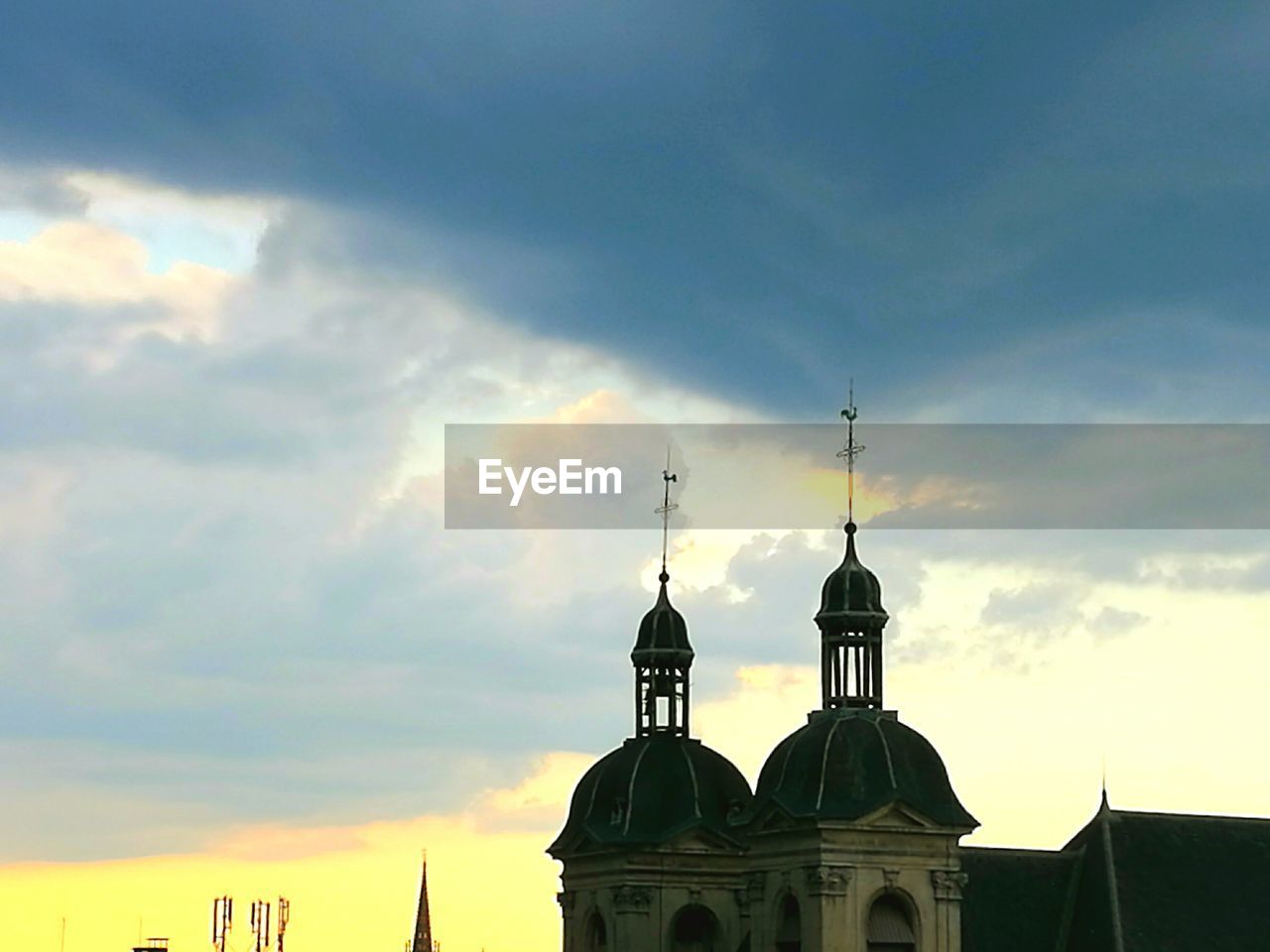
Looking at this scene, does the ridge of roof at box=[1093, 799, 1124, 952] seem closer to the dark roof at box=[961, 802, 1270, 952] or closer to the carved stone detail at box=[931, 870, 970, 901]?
the dark roof at box=[961, 802, 1270, 952]

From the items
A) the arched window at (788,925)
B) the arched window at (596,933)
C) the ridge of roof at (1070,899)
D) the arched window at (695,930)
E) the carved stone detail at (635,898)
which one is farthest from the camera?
the arched window at (596,933)

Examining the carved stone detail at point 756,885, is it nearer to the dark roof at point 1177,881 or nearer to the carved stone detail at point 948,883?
the carved stone detail at point 948,883

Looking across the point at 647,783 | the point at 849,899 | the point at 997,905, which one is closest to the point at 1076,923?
the point at 997,905

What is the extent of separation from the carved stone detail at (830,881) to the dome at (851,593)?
31.2ft

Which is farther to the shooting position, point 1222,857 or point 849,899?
point 1222,857

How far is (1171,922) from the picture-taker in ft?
328

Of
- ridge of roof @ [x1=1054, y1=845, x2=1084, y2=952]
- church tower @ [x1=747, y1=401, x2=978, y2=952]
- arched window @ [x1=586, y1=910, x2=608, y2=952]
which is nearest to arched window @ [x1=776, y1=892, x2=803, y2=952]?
church tower @ [x1=747, y1=401, x2=978, y2=952]

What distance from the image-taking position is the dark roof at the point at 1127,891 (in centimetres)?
9981

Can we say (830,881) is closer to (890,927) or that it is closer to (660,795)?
(890,927)

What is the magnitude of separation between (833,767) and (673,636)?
43.2 feet

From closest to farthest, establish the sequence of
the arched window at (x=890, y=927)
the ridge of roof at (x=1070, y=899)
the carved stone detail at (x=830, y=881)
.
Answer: the carved stone detail at (x=830, y=881) → the arched window at (x=890, y=927) → the ridge of roof at (x=1070, y=899)

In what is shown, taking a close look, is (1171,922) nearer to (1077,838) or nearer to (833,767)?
(1077,838)

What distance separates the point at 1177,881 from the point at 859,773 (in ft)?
43.2

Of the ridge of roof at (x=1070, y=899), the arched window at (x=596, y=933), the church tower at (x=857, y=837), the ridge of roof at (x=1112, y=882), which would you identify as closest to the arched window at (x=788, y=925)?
the church tower at (x=857, y=837)
